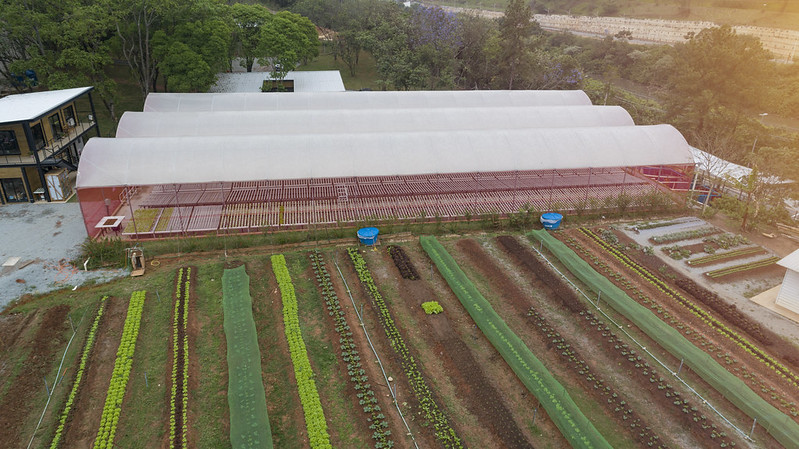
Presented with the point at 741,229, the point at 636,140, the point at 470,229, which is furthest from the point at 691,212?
the point at 470,229

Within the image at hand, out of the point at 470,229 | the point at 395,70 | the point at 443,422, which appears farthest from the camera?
the point at 395,70

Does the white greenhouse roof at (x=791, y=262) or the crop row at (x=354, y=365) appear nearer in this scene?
the crop row at (x=354, y=365)

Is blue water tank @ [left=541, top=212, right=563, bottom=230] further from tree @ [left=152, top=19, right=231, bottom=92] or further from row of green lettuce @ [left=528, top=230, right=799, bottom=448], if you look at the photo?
tree @ [left=152, top=19, right=231, bottom=92]

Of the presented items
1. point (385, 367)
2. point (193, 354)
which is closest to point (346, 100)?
point (193, 354)

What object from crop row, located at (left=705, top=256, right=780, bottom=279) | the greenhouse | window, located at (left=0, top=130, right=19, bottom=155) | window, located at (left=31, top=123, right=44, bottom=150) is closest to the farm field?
crop row, located at (left=705, top=256, right=780, bottom=279)

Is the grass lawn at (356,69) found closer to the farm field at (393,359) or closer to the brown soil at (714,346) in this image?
the farm field at (393,359)

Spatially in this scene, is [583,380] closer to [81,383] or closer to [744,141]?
[81,383]

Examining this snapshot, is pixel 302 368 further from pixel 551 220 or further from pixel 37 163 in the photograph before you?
pixel 37 163

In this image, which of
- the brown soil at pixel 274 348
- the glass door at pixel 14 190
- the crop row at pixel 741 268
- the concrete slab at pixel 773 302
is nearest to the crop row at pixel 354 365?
the brown soil at pixel 274 348
